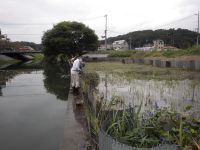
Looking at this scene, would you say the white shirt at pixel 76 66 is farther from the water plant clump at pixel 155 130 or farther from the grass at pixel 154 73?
the water plant clump at pixel 155 130

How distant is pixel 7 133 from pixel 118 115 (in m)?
4.07

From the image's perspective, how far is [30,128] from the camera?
791cm

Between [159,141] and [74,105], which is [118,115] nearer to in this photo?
[159,141]

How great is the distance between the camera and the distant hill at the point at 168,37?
82562 millimetres

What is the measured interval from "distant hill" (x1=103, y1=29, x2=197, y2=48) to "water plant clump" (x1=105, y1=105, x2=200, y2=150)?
230 feet

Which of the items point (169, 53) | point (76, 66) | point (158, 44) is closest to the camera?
point (76, 66)

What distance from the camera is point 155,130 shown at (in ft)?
13.1

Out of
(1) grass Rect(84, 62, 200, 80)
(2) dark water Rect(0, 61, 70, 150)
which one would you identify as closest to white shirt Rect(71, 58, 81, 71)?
(2) dark water Rect(0, 61, 70, 150)

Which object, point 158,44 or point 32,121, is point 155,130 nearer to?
point 32,121

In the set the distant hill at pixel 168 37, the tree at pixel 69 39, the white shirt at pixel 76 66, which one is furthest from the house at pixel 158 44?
the white shirt at pixel 76 66

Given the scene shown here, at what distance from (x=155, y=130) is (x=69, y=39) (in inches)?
1936

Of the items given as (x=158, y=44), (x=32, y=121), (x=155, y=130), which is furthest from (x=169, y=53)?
(x=158, y=44)

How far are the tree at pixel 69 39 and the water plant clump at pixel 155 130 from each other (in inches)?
1890

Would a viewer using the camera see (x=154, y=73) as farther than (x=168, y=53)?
No
